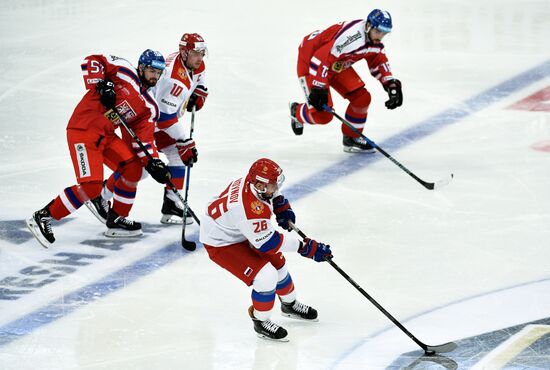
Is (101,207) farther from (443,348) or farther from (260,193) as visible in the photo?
(443,348)

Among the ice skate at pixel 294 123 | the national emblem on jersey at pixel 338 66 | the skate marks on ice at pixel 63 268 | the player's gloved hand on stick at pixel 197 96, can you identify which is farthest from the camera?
the ice skate at pixel 294 123

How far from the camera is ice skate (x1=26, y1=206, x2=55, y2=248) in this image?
577 centimetres

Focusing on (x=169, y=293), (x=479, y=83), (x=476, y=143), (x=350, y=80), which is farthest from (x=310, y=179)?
(x=479, y=83)

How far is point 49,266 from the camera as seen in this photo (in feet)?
18.3

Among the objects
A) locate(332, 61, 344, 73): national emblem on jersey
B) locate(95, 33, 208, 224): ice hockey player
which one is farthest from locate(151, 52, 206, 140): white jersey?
locate(332, 61, 344, 73): national emblem on jersey

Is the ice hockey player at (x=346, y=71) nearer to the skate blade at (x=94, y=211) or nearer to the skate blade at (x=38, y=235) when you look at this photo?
the skate blade at (x=94, y=211)

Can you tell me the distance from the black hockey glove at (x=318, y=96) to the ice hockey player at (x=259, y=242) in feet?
7.37

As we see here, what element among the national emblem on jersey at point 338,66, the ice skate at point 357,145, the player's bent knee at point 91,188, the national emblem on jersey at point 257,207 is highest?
the national emblem on jersey at point 338,66

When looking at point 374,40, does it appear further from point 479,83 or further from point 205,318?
point 205,318

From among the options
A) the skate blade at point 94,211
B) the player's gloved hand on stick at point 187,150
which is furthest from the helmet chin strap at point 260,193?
the skate blade at point 94,211

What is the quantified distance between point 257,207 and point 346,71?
2897 millimetres

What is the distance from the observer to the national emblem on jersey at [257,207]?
15.1 feet

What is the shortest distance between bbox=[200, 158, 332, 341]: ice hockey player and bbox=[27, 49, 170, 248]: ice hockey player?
110cm

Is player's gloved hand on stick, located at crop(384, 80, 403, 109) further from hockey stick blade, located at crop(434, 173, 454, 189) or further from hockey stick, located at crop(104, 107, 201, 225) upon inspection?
hockey stick, located at crop(104, 107, 201, 225)
